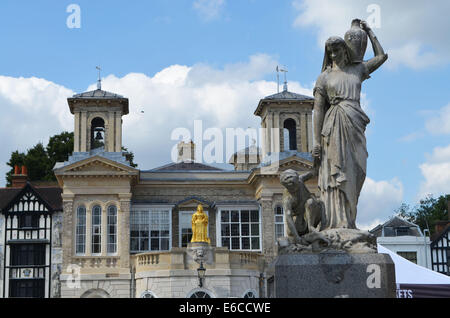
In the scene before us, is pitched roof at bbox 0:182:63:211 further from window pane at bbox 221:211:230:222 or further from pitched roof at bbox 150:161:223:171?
window pane at bbox 221:211:230:222

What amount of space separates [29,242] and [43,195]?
13.1 feet

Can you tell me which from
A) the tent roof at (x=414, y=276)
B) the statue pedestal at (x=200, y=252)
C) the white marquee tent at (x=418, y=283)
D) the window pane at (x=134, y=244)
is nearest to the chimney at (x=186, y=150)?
the window pane at (x=134, y=244)

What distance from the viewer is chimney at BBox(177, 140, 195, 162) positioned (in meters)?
51.8

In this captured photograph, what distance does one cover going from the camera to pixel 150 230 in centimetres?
4209

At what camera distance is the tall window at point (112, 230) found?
40450 mm

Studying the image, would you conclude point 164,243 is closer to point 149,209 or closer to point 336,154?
point 149,209

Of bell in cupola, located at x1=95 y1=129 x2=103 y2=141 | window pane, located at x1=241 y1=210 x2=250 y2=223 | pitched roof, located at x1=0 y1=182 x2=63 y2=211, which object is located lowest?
window pane, located at x1=241 y1=210 x2=250 y2=223

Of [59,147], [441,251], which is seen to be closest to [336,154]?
[441,251]

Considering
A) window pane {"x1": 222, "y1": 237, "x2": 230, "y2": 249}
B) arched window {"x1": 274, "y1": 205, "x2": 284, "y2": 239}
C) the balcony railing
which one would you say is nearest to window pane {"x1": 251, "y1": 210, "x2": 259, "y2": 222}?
arched window {"x1": 274, "y1": 205, "x2": 284, "y2": 239}

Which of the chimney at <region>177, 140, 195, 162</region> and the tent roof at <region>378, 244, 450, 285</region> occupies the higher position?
the chimney at <region>177, 140, 195, 162</region>

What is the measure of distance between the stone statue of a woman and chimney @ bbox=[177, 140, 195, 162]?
4367cm
